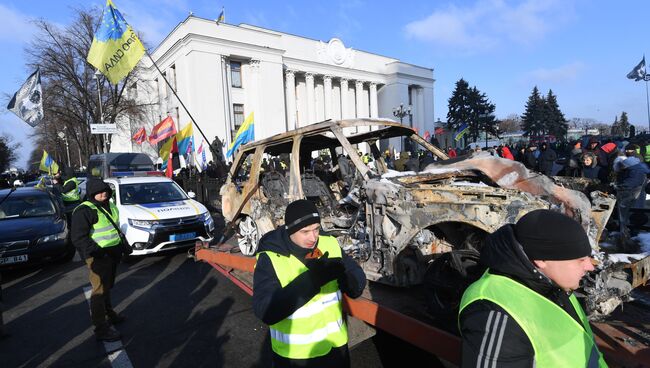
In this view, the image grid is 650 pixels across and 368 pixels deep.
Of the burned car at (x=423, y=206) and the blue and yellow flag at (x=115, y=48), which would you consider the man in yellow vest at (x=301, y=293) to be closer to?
the burned car at (x=423, y=206)

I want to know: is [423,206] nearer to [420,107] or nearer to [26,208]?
[26,208]

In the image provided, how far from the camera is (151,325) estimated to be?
4.23m

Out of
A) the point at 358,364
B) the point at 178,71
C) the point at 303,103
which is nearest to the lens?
the point at 358,364

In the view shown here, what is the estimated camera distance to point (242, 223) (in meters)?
5.93

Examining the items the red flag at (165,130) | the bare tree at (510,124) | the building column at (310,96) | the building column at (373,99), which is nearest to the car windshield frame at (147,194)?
the red flag at (165,130)

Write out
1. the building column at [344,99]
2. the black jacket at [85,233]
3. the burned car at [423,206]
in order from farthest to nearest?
the building column at [344,99], the black jacket at [85,233], the burned car at [423,206]

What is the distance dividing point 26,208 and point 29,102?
10312mm

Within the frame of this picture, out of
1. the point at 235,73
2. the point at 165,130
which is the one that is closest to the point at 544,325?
the point at 165,130

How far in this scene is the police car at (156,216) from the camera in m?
6.38

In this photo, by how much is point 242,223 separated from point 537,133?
195ft

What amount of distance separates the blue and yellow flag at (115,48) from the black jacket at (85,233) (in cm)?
722

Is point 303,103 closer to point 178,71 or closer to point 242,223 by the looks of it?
point 178,71

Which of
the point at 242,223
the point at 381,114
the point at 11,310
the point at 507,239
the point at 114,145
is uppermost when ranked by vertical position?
the point at 381,114

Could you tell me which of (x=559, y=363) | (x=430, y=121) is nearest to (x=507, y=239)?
(x=559, y=363)
